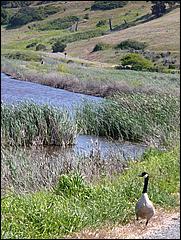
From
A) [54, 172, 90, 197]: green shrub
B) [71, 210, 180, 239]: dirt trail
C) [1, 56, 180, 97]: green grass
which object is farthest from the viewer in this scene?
[1, 56, 180, 97]: green grass

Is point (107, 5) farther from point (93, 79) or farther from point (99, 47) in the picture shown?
point (93, 79)

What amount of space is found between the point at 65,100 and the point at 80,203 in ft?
79.4

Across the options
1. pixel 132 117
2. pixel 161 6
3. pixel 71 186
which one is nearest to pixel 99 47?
pixel 161 6

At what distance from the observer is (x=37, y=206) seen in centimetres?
1070

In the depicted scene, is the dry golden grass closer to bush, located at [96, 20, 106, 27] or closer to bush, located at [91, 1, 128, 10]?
bush, located at [96, 20, 106, 27]

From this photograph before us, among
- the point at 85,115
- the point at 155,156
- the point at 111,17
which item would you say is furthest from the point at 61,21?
the point at 155,156

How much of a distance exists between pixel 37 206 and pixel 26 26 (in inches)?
3593

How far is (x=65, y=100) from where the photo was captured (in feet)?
117

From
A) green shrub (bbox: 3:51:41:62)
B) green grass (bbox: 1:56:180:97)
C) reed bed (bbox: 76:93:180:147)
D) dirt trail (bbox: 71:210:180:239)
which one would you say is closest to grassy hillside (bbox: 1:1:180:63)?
green shrub (bbox: 3:51:41:62)

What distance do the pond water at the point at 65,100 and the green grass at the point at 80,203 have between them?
167 inches

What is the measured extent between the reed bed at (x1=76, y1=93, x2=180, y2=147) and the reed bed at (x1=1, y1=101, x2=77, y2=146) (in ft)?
5.10

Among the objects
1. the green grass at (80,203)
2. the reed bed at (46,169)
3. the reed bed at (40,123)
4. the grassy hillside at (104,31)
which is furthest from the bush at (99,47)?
the green grass at (80,203)

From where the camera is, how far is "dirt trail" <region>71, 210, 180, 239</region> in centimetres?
1005

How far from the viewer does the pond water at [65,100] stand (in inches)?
Result: 788
